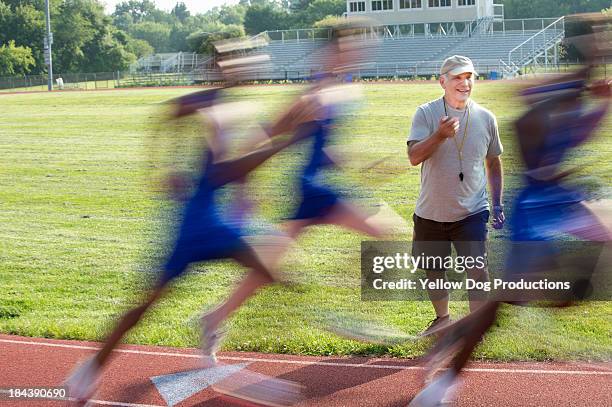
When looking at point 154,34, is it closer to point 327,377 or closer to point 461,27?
point 461,27

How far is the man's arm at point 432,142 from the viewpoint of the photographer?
426cm

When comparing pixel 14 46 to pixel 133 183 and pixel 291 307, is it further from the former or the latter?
pixel 291 307

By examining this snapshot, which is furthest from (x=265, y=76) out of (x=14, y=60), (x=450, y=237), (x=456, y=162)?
(x=14, y=60)

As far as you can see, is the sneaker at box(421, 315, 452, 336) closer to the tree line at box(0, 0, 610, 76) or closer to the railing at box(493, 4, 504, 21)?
the tree line at box(0, 0, 610, 76)

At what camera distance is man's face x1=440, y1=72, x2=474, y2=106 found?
178 inches

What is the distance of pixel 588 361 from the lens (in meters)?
5.38

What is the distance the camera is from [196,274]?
768 cm

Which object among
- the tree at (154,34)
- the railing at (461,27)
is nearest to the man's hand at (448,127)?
the railing at (461,27)

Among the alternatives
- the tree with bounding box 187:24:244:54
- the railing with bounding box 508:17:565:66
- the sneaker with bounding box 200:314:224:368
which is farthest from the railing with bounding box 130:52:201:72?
the railing with bounding box 508:17:565:66

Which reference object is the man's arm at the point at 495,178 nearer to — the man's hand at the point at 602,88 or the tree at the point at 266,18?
the man's hand at the point at 602,88

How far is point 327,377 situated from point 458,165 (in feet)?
4.94

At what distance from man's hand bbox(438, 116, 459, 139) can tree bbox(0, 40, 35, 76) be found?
185 feet

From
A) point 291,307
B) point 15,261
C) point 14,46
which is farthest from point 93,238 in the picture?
point 14,46

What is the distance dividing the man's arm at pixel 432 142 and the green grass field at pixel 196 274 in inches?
11.9
